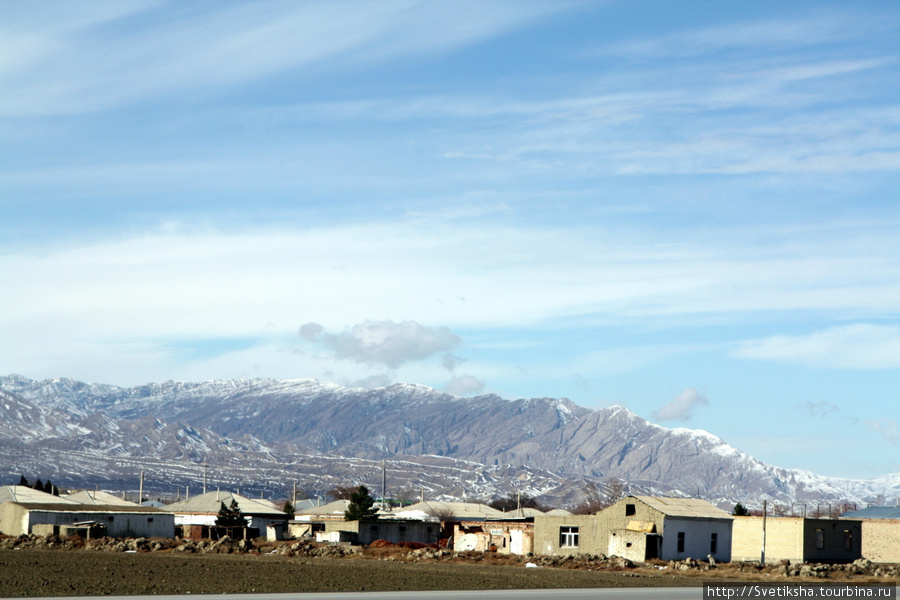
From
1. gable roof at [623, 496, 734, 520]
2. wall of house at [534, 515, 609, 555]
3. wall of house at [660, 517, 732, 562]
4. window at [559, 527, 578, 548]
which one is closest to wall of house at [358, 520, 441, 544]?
wall of house at [534, 515, 609, 555]

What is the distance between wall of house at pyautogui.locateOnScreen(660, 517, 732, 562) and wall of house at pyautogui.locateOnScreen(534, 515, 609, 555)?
4.87 meters

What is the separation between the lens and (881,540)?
309 feet

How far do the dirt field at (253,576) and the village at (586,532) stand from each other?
529 inches

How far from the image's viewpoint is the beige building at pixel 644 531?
3231 inches

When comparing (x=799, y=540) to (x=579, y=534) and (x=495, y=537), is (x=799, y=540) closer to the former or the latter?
(x=579, y=534)

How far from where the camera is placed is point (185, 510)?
13512cm

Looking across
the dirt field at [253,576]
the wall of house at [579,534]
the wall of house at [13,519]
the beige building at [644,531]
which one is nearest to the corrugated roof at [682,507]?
the beige building at [644,531]

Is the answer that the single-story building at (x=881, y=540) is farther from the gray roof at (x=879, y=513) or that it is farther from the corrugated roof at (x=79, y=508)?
the corrugated roof at (x=79, y=508)

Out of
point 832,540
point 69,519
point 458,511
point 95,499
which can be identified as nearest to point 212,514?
point 95,499

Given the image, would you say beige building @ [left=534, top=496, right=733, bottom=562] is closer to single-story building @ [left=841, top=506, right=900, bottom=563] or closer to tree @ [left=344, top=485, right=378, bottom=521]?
single-story building @ [left=841, top=506, right=900, bottom=563]

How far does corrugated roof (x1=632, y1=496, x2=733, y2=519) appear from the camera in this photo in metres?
83.6

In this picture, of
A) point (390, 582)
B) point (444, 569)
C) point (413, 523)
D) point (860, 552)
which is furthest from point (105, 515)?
point (860, 552)

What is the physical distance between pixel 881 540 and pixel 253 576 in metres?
61.8

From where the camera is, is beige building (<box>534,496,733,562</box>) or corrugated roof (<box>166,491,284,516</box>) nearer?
beige building (<box>534,496,733,562</box>)
